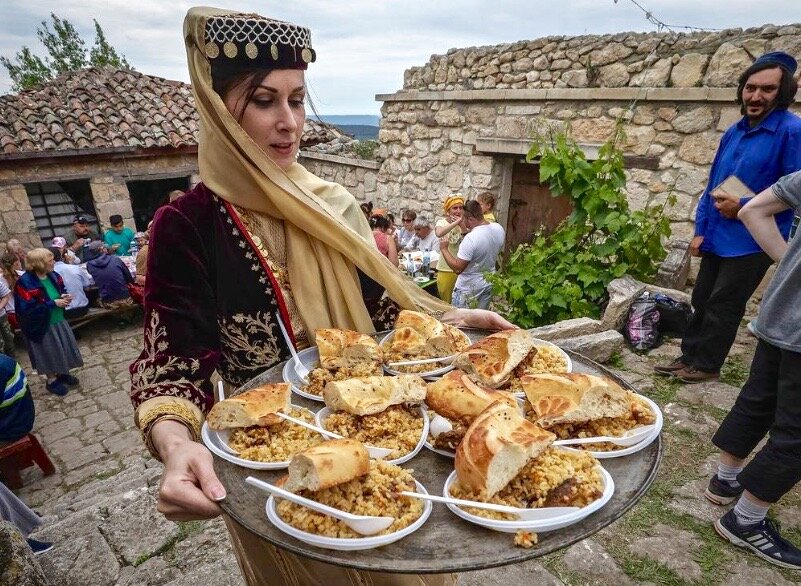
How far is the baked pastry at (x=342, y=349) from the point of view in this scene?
6.19 feet

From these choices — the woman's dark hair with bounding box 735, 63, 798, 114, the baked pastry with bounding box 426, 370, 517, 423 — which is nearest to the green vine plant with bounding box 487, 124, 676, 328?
the woman's dark hair with bounding box 735, 63, 798, 114

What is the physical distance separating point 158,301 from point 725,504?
12.3 feet

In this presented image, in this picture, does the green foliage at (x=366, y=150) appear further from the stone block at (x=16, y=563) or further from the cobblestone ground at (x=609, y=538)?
the stone block at (x=16, y=563)

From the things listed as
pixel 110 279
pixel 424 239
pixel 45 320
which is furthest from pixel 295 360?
pixel 110 279

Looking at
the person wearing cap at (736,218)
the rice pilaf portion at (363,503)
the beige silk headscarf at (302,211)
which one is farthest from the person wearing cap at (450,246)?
the rice pilaf portion at (363,503)

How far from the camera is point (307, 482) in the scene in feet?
3.96

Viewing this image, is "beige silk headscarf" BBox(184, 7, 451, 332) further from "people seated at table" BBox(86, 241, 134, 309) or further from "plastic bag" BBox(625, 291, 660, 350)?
"people seated at table" BBox(86, 241, 134, 309)

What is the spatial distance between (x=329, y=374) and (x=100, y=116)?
541 inches

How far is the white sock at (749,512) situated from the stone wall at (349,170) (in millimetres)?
9946

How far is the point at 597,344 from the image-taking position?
15.1 ft

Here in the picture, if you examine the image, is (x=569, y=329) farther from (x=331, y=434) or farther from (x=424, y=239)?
(x=424, y=239)

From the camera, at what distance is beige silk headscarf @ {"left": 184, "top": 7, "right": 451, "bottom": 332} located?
5.65 ft

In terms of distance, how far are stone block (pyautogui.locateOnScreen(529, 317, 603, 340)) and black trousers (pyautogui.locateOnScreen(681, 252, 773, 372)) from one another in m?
0.90

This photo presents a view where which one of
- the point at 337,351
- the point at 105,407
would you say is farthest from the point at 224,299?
the point at 105,407
